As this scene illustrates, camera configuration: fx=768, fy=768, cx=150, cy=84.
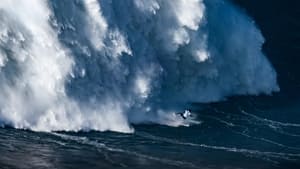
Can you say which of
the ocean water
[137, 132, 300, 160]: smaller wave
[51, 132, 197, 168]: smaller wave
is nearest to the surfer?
the ocean water

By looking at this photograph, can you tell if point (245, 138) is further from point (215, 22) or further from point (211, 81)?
point (215, 22)

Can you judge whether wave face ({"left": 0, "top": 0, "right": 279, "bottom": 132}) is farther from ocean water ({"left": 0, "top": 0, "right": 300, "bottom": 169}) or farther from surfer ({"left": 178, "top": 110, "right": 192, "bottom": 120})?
surfer ({"left": 178, "top": 110, "right": 192, "bottom": 120})

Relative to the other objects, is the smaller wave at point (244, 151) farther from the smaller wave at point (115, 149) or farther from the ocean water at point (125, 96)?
the smaller wave at point (115, 149)

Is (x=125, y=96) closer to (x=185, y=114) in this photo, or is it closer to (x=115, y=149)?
(x=185, y=114)

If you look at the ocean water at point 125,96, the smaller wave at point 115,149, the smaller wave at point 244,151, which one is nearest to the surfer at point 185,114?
the ocean water at point 125,96

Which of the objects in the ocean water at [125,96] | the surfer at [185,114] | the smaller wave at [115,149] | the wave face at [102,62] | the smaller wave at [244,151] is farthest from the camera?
the surfer at [185,114]

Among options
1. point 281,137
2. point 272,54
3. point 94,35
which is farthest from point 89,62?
point 272,54
